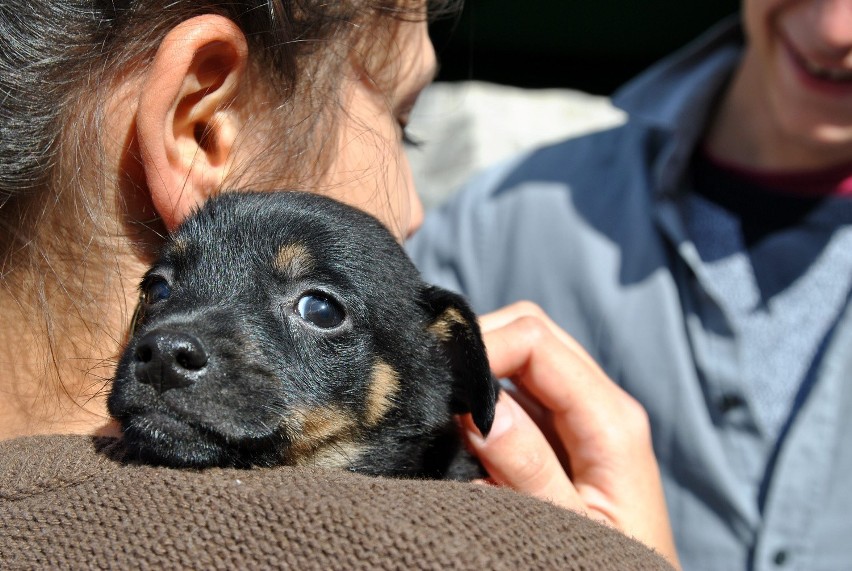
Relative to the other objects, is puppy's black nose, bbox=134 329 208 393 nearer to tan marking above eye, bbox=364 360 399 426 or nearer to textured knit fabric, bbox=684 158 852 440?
tan marking above eye, bbox=364 360 399 426

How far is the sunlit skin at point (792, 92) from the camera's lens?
3.40 m

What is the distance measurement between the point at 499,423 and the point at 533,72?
589 cm

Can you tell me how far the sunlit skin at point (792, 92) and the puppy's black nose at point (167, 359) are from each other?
9.36 ft

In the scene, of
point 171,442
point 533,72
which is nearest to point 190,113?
point 171,442

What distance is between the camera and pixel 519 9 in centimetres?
680

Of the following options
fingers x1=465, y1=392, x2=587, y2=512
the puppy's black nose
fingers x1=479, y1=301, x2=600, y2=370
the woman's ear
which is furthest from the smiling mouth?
the puppy's black nose

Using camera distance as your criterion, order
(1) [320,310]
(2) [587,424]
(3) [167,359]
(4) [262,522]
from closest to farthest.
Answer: (4) [262,522] → (3) [167,359] → (1) [320,310] → (2) [587,424]

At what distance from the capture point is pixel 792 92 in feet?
11.6

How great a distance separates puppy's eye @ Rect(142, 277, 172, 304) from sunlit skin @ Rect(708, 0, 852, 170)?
273 cm

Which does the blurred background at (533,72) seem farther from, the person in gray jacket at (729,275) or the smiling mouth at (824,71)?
the smiling mouth at (824,71)

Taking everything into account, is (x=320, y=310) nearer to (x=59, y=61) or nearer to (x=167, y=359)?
(x=167, y=359)

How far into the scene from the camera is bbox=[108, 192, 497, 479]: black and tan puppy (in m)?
1.68

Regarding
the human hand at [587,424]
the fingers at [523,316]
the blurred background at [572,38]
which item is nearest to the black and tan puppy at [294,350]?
the human hand at [587,424]

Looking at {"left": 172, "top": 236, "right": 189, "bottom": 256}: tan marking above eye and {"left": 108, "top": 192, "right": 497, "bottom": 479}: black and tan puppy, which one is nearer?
{"left": 108, "top": 192, "right": 497, "bottom": 479}: black and tan puppy
